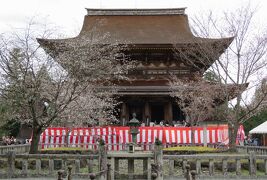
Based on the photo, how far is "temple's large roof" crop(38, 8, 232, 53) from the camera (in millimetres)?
33562

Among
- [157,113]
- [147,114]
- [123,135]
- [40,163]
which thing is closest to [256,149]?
[123,135]

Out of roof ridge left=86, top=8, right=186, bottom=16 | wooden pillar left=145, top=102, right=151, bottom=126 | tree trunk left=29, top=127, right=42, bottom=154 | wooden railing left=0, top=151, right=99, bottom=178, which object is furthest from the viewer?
roof ridge left=86, top=8, right=186, bottom=16

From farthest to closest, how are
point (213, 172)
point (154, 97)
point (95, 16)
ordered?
1. point (95, 16)
2. point (154, 97)
3. point (213, 172)

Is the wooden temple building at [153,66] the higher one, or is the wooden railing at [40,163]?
the wooden temple building at [153,66]

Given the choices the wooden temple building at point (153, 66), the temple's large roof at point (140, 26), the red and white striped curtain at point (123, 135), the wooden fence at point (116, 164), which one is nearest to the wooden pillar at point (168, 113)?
the wooden temple building at point (153, 66)

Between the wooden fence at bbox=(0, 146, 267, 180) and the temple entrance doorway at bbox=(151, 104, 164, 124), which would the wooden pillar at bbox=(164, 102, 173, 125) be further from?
the wooden fence at bbox=(0, 146, 267, 180)

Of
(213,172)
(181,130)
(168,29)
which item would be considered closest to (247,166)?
(213,172)

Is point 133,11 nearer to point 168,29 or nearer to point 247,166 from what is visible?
point 168,29

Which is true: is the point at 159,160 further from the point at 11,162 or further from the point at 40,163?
the point at 11,162

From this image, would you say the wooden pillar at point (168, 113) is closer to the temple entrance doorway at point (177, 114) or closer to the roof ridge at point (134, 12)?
the temple entrance doorway at point (177, 114)

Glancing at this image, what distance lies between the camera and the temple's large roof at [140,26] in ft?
110

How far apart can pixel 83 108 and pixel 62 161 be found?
7.74 metres

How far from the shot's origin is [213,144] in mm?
26594

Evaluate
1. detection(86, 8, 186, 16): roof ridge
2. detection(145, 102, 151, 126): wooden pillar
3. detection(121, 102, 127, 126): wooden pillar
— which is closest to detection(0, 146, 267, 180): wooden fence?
detection(121, 102, 127, 126): wooden pillar
